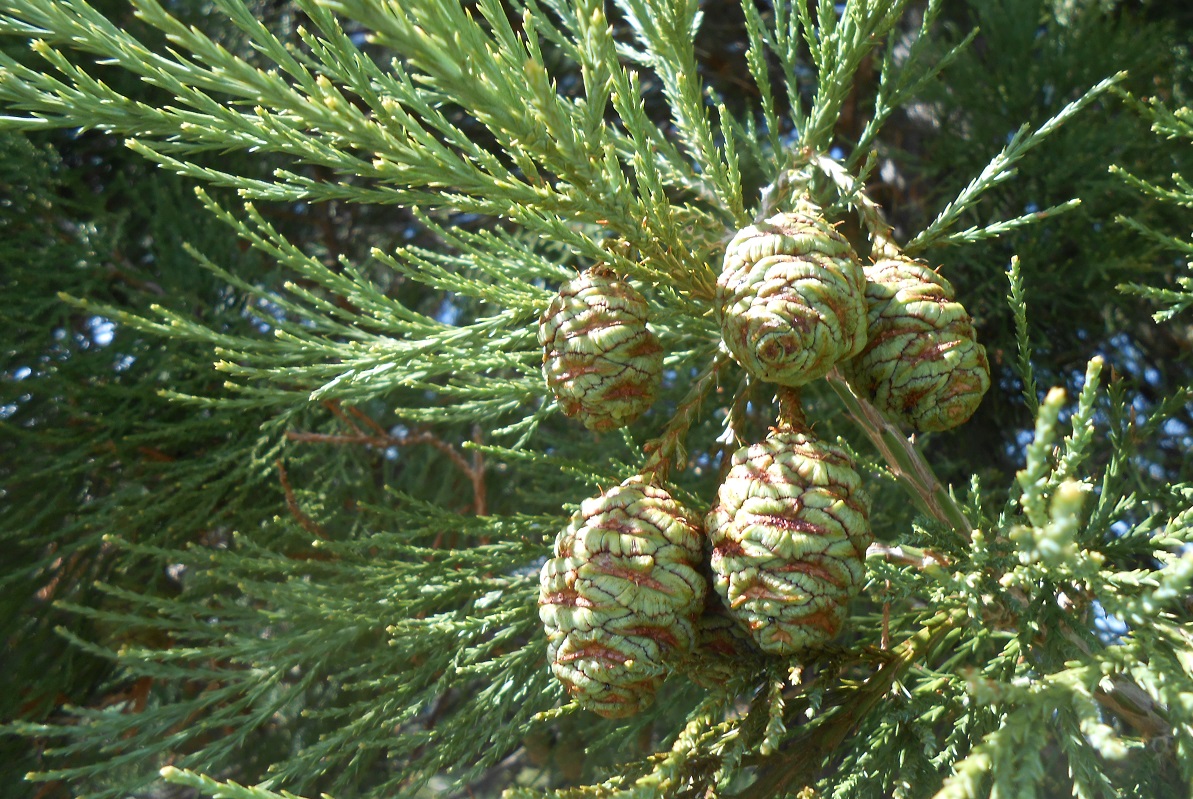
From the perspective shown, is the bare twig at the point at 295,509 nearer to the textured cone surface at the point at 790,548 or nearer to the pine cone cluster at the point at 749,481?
the pine cone cluster at the point at 749,481

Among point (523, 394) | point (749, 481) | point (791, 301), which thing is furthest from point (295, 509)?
point (791, 301)

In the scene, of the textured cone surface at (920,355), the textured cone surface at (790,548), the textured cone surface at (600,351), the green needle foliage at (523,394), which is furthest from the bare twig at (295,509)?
the textured cone surface at (920,355)

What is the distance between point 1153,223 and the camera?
2438mm

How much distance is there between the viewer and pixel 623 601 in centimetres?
108

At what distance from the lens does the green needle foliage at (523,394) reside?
1.00 m

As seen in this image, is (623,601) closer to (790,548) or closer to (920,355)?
(790,548)

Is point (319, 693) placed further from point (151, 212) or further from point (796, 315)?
point (796, 315)

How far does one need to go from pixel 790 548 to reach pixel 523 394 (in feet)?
2.31

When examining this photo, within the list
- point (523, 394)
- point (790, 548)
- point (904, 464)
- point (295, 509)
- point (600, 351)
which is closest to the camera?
point (790, 548)

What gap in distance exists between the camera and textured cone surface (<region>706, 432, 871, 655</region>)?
105 centimetres

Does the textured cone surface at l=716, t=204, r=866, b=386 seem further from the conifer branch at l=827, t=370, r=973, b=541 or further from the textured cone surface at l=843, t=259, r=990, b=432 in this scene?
the conifer branch at l=827, t=370, r=973, b=541

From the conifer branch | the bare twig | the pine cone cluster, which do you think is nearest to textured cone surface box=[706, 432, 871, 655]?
the pine cone cluster

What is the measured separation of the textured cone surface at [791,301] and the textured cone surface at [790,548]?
0.43 ft

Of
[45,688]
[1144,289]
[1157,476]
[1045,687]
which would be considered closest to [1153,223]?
[1157,476]
